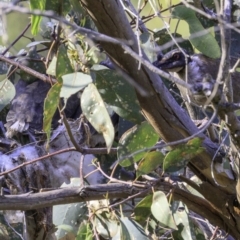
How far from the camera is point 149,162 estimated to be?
4.18 ft

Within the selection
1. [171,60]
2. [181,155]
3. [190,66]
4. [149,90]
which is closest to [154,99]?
[149,90]

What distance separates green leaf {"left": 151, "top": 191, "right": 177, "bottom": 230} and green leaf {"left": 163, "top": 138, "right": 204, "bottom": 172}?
8 centimetres

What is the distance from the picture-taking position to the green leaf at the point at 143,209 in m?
1.26

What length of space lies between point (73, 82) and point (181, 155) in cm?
35

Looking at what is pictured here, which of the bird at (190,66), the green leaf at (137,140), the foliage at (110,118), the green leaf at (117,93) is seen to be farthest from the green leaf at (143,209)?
the bird at (190,66)

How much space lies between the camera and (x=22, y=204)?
1085 mm

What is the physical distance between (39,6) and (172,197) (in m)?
0.56

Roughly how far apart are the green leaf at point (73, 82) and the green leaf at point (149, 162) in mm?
310

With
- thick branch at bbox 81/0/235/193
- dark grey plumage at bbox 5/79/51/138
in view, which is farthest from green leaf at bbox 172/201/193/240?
dark grey plumage at bbox 5/79/51/138

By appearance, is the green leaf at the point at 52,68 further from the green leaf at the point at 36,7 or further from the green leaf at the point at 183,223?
the green leaf at the point at 183,223

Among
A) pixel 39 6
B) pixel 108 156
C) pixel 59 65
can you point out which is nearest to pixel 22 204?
pixel 59 65

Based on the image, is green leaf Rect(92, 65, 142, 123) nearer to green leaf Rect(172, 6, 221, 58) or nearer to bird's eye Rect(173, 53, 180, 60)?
green leaf Rect(172, 6, 221, 58)

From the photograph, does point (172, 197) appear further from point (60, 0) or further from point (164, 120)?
point (60, 0)

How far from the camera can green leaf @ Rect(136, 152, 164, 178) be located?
1264 millimetres
